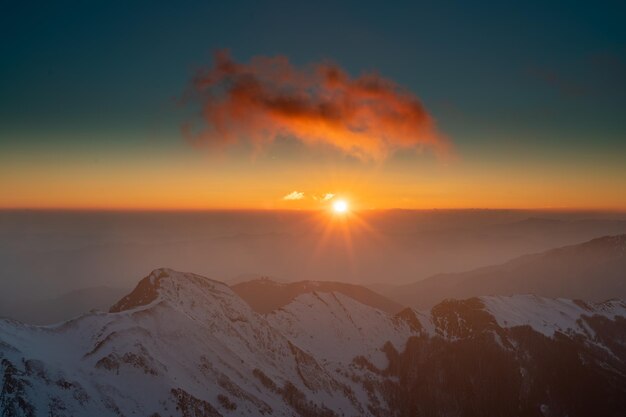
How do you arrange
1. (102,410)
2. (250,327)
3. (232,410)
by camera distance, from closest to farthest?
(102,410) < (232,410) < (250,327)

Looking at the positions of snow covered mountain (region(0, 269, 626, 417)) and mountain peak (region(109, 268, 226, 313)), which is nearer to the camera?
snow covered mountain (region(0, 269, 626, 417))

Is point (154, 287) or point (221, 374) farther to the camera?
point (154, 287)

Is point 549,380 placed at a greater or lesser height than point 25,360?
lesser

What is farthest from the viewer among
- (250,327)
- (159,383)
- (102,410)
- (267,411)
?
(250,327)

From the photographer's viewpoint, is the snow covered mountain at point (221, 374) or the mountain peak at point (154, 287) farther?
the mountain peak at point (154, 287)

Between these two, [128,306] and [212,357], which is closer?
[212,357]

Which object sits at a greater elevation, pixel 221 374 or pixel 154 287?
pixel 154 287

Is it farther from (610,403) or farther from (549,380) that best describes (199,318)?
(610,403)

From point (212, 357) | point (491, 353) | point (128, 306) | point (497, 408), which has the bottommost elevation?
point (497, 408)

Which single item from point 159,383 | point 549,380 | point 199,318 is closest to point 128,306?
point 199,318

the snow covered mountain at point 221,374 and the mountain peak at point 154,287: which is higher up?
the mountain peak at point 154,287

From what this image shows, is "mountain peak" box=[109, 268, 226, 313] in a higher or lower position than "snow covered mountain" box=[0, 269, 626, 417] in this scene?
higher
